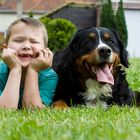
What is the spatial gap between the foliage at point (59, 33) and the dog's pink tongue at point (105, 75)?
21549mm

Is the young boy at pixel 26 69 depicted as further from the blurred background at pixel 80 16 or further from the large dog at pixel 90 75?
the blurred background at pixel 80 16

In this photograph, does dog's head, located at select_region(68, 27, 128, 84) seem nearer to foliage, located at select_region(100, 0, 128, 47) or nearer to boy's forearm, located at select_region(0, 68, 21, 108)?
boy's forearm, located at select_region(0, 68, 21, 108)

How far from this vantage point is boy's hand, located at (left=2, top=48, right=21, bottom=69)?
6.16 metres

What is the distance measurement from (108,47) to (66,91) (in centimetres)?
72

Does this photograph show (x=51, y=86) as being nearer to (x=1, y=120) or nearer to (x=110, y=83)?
(x=110, y=83)

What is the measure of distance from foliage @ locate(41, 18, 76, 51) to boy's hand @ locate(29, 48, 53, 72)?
2158cm

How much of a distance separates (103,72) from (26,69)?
0.82 metres

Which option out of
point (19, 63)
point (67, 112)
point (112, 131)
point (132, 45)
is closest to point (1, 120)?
point (67, 112)

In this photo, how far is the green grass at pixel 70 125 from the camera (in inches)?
141

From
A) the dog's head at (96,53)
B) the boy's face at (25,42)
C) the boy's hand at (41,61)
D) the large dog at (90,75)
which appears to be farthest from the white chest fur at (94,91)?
the boy's face at (25,42)

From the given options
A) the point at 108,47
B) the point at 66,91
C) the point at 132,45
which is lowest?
the point at 132,45

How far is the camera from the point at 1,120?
4680 mm

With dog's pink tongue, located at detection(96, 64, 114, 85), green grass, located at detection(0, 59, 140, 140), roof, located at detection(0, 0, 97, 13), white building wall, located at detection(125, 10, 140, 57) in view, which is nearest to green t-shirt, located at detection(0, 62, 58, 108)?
dog's pink tongue, located at detection(96, 64, 114, 85)

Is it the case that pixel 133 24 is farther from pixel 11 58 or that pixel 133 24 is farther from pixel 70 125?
pixel 70 125
